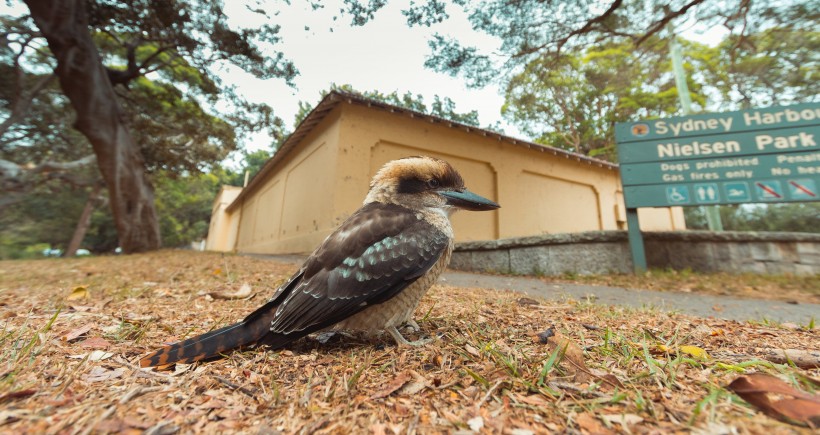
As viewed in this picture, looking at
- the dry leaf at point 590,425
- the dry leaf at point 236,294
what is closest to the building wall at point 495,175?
the dry leaf at point 236,294

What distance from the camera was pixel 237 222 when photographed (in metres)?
22.0

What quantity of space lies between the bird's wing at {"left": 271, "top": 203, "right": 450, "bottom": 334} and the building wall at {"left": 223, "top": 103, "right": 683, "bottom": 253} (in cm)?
551

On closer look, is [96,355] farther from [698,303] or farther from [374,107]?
[374,107]

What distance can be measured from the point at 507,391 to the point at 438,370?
1.05 ft

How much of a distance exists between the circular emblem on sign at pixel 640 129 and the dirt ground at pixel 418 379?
4.89 metres

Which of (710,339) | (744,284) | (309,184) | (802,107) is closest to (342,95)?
(309,184)

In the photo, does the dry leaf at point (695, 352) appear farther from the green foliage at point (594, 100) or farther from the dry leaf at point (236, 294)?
the green foliage at point (594, 100)

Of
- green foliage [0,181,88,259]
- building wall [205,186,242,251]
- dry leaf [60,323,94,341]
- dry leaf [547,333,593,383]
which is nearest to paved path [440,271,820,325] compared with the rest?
dry leaf [547,333,593,383]

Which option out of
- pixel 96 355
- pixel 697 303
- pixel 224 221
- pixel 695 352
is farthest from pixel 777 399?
pixel 224 221

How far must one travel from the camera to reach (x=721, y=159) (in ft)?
18.6

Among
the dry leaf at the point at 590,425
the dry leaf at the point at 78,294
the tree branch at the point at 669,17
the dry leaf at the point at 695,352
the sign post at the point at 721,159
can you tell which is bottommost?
the dry leaf at the point at 590,425

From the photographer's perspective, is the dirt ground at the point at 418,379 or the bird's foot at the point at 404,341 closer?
the dirt ground at the point at 418,379

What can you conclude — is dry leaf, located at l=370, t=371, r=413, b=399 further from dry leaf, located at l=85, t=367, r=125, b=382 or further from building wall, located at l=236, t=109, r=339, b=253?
building wall, located at l=236, t=109, r=339, b=253

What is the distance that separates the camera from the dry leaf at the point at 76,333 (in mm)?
1668
